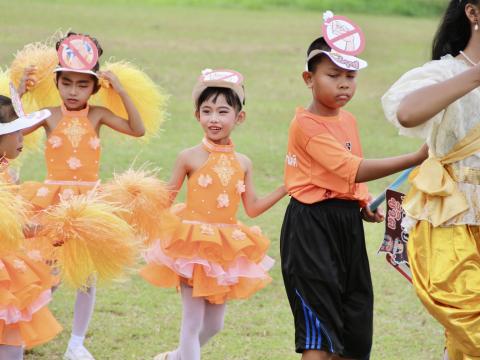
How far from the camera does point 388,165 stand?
12.8ft

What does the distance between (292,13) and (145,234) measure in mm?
21926

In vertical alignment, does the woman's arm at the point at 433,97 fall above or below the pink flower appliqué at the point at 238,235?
above

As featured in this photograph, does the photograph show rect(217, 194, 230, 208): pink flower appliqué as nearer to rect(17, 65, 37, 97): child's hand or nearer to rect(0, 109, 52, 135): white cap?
rect(0, 109, 52, 135): white cap

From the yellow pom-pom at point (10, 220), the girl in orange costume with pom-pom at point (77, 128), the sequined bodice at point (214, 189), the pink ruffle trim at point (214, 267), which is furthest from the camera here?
the girl in orange costume with pom-pom at point (77, 128)

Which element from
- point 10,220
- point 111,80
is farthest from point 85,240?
point 111,80

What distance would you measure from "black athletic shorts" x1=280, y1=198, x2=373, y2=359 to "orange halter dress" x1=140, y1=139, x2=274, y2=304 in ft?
2.06

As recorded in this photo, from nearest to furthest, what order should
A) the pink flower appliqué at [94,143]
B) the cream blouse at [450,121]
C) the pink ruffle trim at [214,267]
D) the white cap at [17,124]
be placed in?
the cream blouse at [450,121] < the white cap at [17,124] < the pink ruffle trim at [214,267] < the pink flower appliqué at [94,143]

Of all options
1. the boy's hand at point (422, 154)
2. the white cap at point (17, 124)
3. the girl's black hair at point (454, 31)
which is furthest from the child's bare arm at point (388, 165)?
the white cap at point (17, 124)

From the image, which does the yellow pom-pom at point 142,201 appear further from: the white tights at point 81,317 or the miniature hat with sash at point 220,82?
the white tights at point 81,317

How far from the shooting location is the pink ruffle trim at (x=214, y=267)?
4.85 meters

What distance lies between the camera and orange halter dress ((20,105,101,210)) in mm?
5395

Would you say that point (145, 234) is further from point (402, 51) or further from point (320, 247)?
point (402, 51)

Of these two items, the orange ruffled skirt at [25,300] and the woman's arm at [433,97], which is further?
the orange ruffled skirt at [25,300]

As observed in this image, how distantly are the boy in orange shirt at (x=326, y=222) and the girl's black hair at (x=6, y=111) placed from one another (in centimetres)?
123
